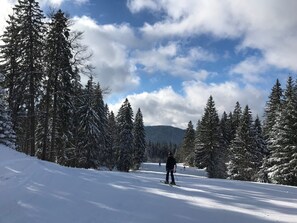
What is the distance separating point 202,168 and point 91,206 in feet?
214

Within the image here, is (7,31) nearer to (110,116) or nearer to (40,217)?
(40,217)

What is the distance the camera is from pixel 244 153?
52.1m

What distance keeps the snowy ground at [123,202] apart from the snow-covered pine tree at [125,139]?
45.5 m

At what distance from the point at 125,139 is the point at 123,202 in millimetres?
51544

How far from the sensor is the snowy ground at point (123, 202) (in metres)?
12.3

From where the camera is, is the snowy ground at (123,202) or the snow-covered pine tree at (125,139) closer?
the snowy ground at (123,202)

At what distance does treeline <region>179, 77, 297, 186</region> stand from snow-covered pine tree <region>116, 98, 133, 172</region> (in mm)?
13917

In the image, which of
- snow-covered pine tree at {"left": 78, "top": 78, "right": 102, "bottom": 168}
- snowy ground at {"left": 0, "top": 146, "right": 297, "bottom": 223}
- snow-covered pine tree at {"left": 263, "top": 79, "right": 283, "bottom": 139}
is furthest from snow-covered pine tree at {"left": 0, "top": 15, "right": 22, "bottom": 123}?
snow-covered pine tree at {"left": 263, "top": 79, "right": 283, "bottom": 139}

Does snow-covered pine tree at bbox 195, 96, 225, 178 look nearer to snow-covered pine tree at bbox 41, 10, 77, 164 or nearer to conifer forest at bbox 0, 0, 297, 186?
conifer forest at bbox 0, 0, 297, 186

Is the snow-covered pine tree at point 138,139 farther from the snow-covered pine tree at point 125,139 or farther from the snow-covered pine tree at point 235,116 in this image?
the snow-covered pine tree at point 235,116

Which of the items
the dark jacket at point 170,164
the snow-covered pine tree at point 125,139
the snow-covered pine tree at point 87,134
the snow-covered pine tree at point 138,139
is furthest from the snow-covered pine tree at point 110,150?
the dark jacket at point 170,164

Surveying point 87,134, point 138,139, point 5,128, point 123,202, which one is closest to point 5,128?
point 5,128

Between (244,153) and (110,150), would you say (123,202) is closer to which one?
(244,153)

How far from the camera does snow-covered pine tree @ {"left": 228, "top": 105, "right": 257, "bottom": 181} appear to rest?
51250 mm
